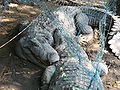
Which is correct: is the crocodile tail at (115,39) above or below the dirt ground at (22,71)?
above

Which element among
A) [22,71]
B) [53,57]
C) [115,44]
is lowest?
[22,71]

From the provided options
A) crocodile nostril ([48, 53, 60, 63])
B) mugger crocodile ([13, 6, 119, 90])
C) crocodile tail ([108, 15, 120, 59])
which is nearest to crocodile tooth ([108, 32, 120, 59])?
crocodile tail ([108, 15, 120, 59])

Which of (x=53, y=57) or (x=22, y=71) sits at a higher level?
(x=53, y=57)

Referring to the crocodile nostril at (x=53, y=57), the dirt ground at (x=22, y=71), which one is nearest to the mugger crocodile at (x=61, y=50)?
the crocodile nostril at (x=53, y=57)

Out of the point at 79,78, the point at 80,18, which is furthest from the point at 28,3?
the point at 79,78

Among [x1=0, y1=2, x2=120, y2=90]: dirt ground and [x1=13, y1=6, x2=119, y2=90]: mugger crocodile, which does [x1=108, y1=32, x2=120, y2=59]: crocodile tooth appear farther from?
[x1=13, y1=6, x2=119, y2=90]: mugger crocodile

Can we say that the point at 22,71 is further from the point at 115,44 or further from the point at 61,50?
the point at 115,44

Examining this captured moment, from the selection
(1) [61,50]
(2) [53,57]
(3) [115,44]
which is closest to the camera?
(2) [53,57]

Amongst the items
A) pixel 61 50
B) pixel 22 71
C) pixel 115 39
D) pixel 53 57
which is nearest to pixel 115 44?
pixel 115 39

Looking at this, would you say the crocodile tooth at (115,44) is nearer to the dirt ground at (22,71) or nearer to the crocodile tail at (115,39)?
the crocodile tail at (115,39)

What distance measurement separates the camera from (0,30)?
500 centimetres

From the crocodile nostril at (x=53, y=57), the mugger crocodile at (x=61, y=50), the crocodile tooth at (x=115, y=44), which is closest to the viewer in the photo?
the mugger crocodile at (x=61, y=50)

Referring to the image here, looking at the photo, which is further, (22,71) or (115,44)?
(115,44)

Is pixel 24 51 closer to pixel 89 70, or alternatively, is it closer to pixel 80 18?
pixel 89 70
